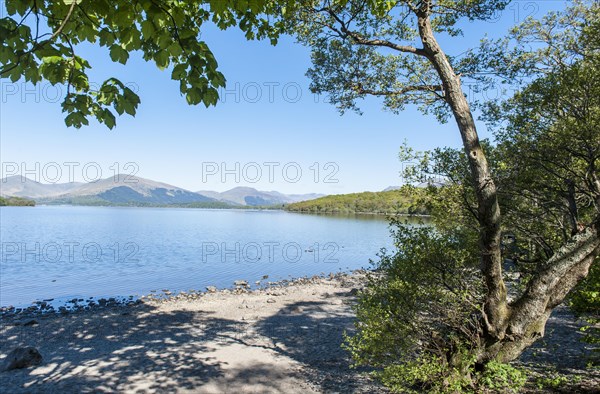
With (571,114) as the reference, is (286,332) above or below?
below

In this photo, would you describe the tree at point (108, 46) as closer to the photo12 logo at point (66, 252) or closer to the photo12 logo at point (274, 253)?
the photo12 logo at point (274, 253)

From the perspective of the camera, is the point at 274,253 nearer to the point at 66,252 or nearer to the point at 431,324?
the point at 66,252

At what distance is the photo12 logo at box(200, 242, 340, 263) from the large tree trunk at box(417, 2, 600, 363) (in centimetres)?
3312

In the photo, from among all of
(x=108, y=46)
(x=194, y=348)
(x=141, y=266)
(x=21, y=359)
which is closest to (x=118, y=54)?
(x=108, y=46)

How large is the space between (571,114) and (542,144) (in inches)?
31.7

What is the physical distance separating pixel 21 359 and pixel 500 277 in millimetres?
12508

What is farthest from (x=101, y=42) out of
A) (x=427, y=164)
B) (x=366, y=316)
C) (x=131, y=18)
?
(x=427, y=164)

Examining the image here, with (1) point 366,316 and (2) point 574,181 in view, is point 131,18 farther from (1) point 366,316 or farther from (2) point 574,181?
(2) point 574,181

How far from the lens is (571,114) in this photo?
24.5 ft

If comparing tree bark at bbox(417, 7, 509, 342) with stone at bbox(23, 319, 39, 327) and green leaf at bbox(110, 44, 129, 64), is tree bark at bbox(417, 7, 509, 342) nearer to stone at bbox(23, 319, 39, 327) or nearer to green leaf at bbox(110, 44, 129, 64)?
green leaf at bbox(110, 44, 129, 64)

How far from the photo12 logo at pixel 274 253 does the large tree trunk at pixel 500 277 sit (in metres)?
33.1

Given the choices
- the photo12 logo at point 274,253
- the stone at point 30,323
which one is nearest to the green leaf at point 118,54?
the stone at point 30,323

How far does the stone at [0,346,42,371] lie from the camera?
943cm

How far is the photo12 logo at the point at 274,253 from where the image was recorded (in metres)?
39.2
